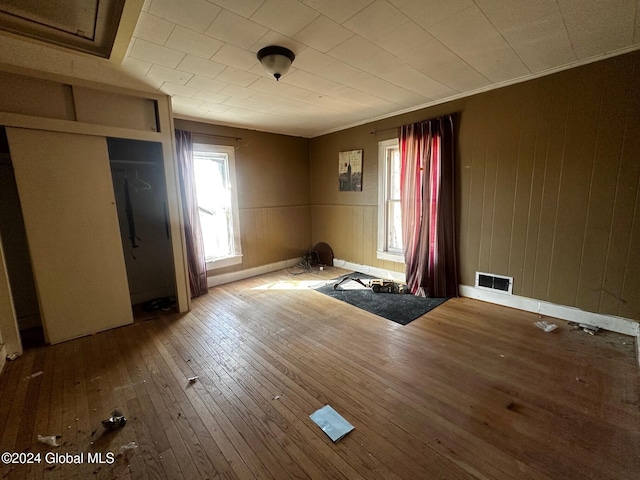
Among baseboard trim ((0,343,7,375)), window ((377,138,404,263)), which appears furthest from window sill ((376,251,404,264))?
baseboard trim ((0,343,7,375))

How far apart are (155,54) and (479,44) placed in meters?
2.62

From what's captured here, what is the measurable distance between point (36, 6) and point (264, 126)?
118 inches

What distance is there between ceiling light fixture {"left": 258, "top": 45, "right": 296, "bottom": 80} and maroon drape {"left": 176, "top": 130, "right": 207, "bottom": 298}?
2.19 meters

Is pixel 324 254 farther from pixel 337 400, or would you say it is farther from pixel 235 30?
pixel 235 30

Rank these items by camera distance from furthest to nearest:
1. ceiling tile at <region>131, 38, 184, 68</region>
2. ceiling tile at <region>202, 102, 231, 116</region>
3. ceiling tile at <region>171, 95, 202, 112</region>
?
ceiling tile at <region>202, 102, 231, 116</region> < ceiling tile at <region>171, 95, 202, 112</region> < ceiling tile at <region>131, 38, 184, 68</region>

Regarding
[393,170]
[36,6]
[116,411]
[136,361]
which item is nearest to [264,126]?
[393,170]

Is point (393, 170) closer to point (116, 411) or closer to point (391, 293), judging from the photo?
point (391, 293)

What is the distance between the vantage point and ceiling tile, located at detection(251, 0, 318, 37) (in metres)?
1.63

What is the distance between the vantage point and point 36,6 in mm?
1754

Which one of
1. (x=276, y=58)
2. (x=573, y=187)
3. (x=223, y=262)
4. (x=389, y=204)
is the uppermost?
(x=276, y=58)

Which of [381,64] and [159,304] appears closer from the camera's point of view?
[381,64]

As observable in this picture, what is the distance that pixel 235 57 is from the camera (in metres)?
2.23

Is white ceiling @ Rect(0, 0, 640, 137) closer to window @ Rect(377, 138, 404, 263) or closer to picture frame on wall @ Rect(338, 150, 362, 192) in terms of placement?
window @ Rect(377, 138, 404, 263)

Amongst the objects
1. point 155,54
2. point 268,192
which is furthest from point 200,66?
point 268,192
